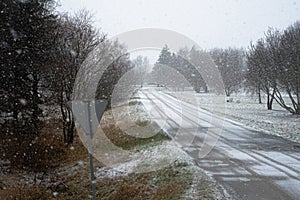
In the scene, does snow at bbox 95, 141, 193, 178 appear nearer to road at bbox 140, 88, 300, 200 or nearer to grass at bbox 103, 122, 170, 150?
road at bbox 140, 88, 300, 200

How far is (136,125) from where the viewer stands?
962 inches

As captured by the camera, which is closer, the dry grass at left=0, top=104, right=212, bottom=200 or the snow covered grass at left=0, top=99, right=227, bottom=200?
the snow covered grass at left=0, top=99, right=227, bottom=200

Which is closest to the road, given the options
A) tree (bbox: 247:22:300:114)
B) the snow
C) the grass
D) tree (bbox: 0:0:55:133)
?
the snow

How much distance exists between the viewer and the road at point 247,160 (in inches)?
371

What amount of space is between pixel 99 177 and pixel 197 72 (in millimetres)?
69940

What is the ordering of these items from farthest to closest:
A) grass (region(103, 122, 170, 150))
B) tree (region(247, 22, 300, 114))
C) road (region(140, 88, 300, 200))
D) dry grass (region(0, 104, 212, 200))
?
tree (region(247, 22, 300, 114)) → grass (region(103, 122, 170, 150)) → dry grass (region(0, 104, 212, 200)) → road (region(140, 88, 300, 200))

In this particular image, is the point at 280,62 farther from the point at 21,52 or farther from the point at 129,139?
the point at 21,52

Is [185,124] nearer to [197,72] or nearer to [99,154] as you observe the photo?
[99,154]

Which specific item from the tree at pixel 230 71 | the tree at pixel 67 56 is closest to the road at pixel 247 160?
the tree at pixel 67 56

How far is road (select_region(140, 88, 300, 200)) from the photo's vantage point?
9.42 m

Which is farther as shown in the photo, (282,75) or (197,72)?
(197,72)

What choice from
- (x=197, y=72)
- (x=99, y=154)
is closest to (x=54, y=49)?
(x=99, y=154)

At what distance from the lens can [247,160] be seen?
13.0 metres

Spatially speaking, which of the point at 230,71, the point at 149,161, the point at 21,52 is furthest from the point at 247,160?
the point at 230,71
